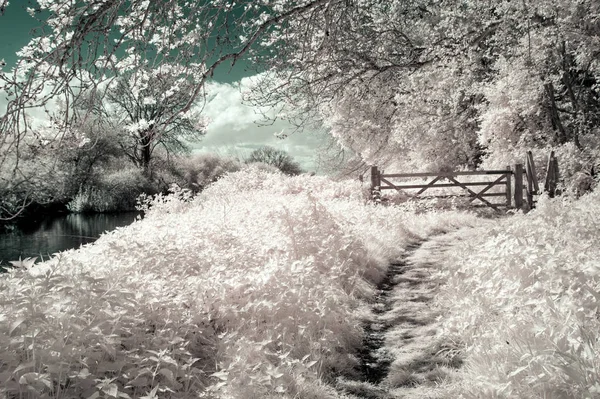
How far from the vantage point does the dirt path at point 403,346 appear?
3799mm

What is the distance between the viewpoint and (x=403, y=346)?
181 inches

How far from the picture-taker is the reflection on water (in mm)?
13695

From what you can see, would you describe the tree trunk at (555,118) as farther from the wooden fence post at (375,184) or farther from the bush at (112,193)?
the bush at (112,193)

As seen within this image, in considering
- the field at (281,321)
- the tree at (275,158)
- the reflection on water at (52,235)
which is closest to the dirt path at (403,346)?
the field at (281,321)

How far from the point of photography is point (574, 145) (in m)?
14.0

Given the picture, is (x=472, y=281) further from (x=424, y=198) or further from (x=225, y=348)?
(x=424, y=198)

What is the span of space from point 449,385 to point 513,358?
2.09 feet

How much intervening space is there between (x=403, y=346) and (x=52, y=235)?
53.0 feet

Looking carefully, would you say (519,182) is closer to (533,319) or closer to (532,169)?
(532,169)

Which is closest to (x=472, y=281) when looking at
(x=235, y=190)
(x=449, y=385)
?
(x=449, y=385)

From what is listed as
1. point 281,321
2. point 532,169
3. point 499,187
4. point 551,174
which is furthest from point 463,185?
point 281,321

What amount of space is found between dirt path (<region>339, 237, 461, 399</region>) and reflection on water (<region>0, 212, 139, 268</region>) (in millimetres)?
9313

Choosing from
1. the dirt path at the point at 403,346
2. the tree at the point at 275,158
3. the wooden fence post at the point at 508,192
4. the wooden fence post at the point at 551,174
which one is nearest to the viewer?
the dirt path at the point at 403,346

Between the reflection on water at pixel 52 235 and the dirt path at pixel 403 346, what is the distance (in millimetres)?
9313
